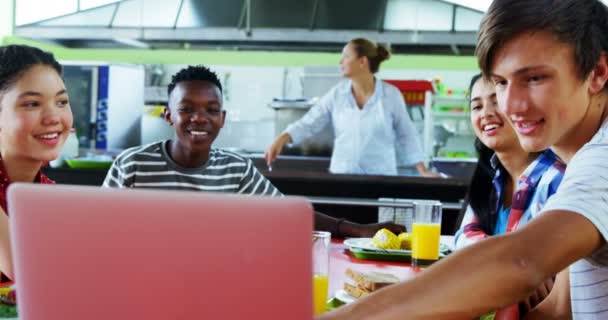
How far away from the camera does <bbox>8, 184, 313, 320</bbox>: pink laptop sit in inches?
24.8

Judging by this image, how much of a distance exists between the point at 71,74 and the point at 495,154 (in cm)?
574

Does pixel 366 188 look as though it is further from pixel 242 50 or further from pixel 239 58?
pixel 239 58

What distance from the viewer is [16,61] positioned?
1.78 m

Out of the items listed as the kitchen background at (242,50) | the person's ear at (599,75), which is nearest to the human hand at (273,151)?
the kitchen background at (242,50)

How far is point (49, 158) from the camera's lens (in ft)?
6.09

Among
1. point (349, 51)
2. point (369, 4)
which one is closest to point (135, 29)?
point (369, 4)

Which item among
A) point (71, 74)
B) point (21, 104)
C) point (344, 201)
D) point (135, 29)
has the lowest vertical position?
point (344, 201)

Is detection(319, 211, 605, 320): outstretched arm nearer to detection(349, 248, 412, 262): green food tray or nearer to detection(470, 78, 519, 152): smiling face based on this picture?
detection(349, 248, 412, 262): green food tray

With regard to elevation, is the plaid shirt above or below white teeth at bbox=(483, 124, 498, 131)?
below

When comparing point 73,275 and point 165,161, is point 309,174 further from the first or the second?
point 73,275

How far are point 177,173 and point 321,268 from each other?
3.95 feet

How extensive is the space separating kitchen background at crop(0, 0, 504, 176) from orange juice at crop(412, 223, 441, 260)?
496 centimetres

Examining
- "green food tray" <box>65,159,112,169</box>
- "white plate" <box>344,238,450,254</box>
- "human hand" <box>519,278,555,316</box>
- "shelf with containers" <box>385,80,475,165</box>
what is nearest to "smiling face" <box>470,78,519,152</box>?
"white plate" <box>344,238,450,254</box>

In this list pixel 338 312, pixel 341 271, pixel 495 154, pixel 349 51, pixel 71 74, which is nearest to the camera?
pixel 338 312
